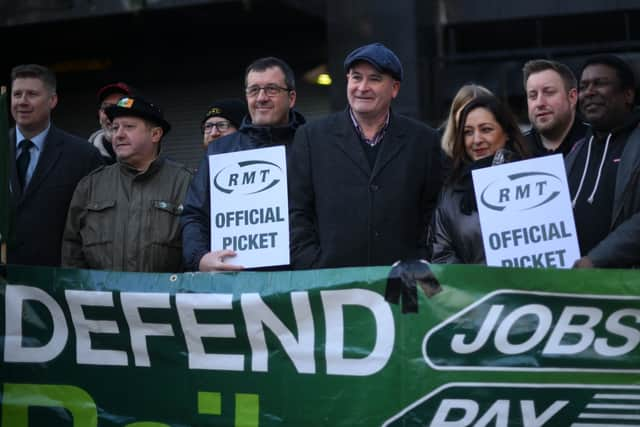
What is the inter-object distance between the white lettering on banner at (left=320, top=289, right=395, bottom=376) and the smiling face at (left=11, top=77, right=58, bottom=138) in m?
2.86

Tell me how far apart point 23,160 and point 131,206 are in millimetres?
1120

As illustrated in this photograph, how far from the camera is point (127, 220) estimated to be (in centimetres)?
591

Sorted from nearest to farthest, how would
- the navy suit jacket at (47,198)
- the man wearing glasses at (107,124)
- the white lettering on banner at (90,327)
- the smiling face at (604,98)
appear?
the white lettering on banner at (90,327)
the smiling face at (604,98)
the navy suit jacket at (47,198)
the man wearing glasses at (107,124)

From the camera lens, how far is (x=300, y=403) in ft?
15.7

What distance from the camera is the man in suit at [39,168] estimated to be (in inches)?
246

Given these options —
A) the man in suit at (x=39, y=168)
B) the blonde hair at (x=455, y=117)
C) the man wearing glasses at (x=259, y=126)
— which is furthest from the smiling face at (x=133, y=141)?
the blonde hair at (x=455, y=117)

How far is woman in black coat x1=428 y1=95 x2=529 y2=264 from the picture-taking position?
213 inches

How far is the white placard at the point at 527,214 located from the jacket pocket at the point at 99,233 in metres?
2.16

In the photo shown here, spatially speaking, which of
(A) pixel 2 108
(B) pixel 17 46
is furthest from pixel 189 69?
(A) pixel 2 108

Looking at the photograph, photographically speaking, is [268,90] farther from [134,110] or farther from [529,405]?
[529,405]

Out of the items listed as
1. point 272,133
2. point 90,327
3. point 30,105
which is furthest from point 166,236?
point 30,105

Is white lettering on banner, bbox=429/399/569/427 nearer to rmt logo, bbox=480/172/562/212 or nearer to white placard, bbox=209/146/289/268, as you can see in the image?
rmt logo, bbox=480/172/562/212

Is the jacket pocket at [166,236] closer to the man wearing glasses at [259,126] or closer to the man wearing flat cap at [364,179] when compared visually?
the man wearing glasses at [259,126]

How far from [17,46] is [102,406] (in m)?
12.8
